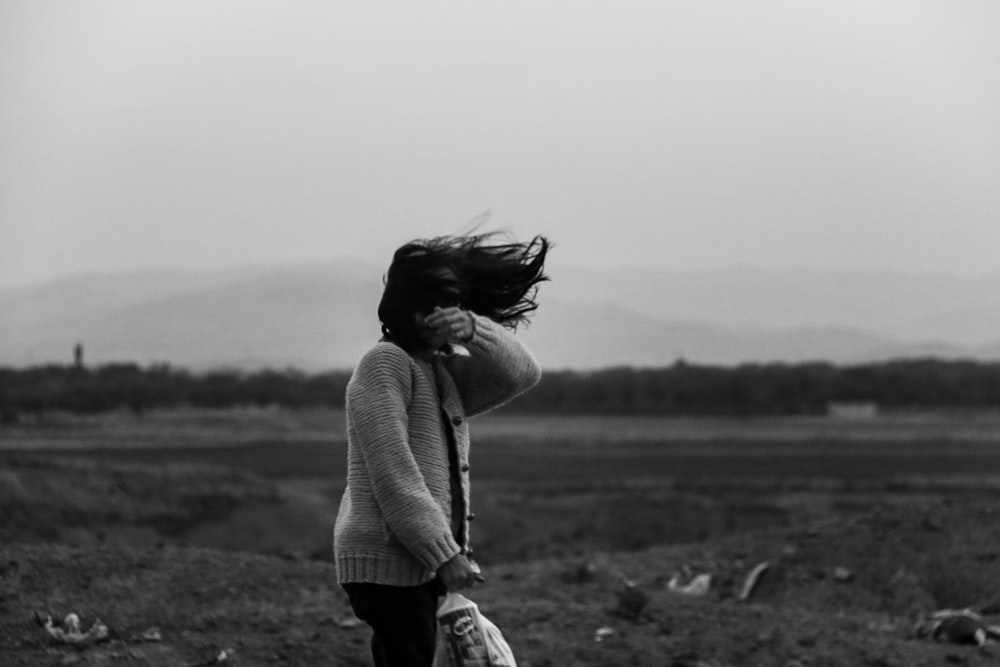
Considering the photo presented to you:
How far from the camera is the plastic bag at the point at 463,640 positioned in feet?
13.8

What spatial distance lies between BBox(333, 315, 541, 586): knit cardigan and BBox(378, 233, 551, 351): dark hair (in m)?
0.11

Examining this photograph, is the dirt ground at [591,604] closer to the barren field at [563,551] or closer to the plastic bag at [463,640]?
the barren field at [563,551]

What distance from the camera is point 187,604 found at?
8.81 metres

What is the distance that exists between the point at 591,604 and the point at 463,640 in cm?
Answer: 577

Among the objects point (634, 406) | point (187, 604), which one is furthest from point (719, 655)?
point (634, 406)

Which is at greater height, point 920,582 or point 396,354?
point 396,354

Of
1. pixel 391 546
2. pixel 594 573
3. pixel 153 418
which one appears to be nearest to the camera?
pixel 391 546

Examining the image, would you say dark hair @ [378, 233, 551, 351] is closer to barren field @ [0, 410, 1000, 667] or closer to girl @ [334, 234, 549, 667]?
girl @ [334, 234, 549, 667]

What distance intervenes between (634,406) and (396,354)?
2502 inches

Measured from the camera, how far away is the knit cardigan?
165 inches

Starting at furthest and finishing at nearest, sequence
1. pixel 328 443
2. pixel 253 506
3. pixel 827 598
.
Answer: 1. pixel 328 443
2. pixel 253 506
3. pixel 827 598

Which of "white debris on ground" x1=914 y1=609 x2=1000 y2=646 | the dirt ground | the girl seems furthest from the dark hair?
"white debris on ground" x1=914 y1=609 x2=1000 y2=646

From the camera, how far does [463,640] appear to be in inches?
166

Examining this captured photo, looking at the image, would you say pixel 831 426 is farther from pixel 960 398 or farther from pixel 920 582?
pixel 920 582
